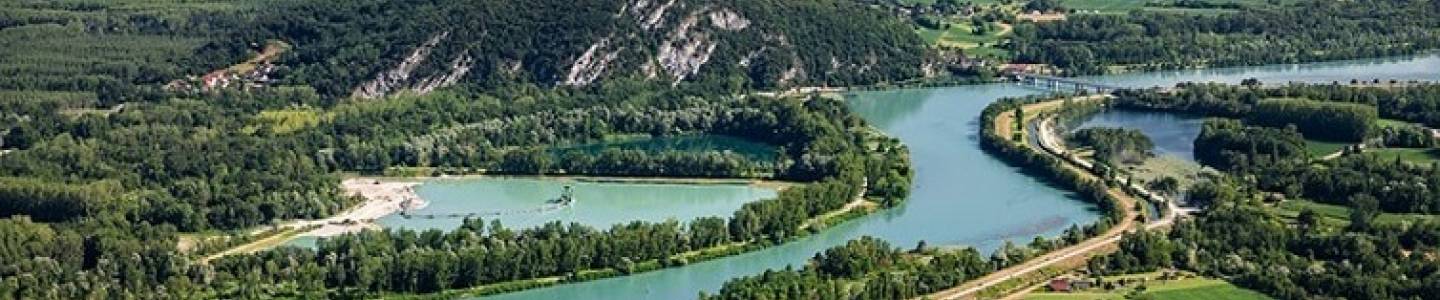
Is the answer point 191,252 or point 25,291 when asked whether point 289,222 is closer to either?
point 191,252

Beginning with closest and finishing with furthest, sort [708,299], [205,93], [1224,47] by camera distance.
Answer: [708,299], [205,93], [1224,47]

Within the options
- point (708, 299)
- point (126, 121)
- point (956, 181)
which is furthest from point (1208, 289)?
point (126, 121)

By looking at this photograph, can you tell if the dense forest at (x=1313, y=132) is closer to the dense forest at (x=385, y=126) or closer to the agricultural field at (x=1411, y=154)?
the agricultural field at (x=1411, y=154)

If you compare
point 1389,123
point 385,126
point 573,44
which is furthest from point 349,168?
point 1389,123

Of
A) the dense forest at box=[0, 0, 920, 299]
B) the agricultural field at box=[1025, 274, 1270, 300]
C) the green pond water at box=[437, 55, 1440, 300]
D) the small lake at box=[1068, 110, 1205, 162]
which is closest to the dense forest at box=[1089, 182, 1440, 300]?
the agricultural field at box=[1025, 274, 1270, 300]

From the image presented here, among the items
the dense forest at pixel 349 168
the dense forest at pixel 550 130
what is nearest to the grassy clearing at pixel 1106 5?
the dense forest at pixel 550 130

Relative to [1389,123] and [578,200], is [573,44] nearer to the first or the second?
[578,200]
